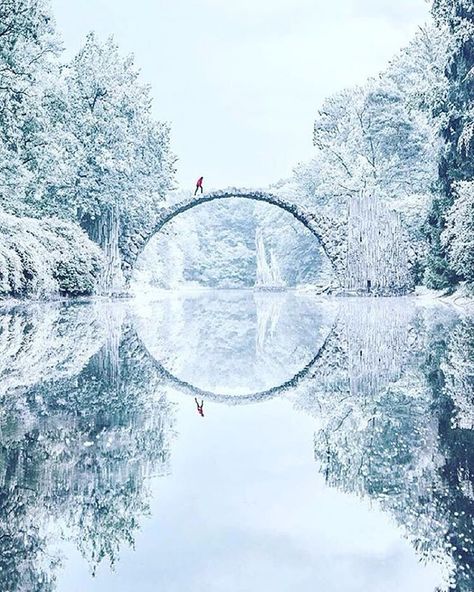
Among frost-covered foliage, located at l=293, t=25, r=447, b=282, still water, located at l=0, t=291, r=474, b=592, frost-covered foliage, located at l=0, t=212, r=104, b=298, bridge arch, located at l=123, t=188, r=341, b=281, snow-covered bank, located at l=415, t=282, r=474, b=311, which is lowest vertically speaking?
still water, located at l=0, t=291, r=474, b=592

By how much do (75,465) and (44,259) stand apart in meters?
12.4

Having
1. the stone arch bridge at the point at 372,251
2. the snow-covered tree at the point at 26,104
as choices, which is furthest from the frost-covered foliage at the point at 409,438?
the stone arch bridge at the point at 372,251

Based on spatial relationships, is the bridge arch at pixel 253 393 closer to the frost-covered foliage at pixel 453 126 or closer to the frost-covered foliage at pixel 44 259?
the frost-covered foliage at pixel 44 259

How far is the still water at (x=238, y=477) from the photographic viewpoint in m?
1.71

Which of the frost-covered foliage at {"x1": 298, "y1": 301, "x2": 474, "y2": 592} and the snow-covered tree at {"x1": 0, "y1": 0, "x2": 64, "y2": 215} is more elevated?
the snow-covered tree at {"x1": 0, "y1": 0, "x2": 64, "y2": 215}

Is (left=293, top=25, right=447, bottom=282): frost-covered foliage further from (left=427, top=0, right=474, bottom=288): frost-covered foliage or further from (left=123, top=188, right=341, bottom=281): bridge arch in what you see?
(left=427, top=0, right=474, bottom=288): frost-covered foliage

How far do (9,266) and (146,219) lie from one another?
10627 millimetres

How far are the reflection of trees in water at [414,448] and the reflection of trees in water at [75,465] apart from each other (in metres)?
0.76

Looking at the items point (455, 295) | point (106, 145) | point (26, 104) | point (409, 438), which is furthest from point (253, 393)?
point (106, 145)

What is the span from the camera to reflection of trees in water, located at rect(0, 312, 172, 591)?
72.7 inches

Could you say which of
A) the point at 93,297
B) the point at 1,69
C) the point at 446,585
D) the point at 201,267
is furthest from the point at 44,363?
the point at 201,267

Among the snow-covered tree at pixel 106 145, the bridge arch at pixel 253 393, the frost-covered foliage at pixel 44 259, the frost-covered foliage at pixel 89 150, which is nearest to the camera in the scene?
the bridge arch at pixel 253 393

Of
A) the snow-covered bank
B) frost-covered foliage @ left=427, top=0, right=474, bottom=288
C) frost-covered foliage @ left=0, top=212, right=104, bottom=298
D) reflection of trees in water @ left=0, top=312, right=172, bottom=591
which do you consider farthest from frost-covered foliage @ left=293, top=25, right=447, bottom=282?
reflection of trees in water @ left=0, top=312, right=172, bottom=591

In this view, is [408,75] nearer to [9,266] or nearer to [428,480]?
[9,266]
